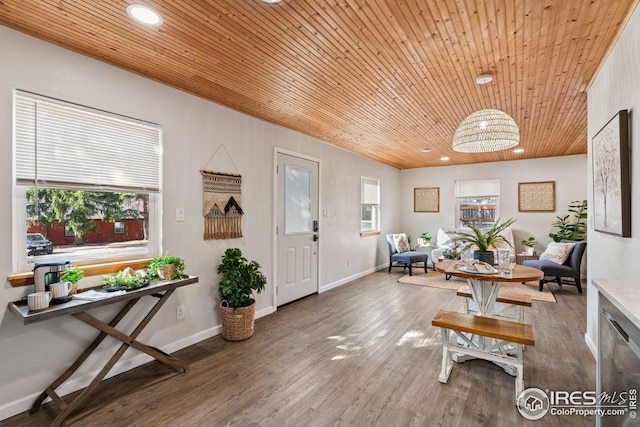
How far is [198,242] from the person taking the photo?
10.00 ft

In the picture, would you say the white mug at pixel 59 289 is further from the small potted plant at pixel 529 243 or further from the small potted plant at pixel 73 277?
the small potted plant at pixel 529 243

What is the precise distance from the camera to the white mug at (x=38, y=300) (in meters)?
1.80

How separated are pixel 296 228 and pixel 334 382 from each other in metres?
2.38

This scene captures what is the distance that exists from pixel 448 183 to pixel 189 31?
22.0ft

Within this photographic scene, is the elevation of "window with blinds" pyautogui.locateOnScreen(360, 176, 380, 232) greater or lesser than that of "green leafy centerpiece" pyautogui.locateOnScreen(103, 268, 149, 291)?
greater

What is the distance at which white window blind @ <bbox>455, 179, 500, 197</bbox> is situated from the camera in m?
6.90

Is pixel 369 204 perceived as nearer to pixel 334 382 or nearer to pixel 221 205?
pixel 221 205

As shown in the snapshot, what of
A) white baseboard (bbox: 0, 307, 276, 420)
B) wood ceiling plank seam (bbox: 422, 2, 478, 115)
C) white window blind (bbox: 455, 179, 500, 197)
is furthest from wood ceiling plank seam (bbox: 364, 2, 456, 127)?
white window blind (bbox: 455, 179, 500, 197)

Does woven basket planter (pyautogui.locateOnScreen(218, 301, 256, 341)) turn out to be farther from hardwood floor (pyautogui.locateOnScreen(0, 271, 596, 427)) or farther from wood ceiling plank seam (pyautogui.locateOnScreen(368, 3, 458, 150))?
wood ceiling plank seam (pyautogui.locateOnScreen(368, 3, 458, 150))

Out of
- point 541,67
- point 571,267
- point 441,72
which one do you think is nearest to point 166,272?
point 441,72

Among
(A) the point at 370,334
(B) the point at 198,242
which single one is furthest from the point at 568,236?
(B) the point at 198,242

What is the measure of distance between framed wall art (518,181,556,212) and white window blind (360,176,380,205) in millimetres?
3065

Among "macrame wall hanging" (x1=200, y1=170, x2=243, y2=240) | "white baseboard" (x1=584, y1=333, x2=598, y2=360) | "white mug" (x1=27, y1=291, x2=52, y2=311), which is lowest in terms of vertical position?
"white baseboard" (x1=584, y1=333, x2=598, y2=360)

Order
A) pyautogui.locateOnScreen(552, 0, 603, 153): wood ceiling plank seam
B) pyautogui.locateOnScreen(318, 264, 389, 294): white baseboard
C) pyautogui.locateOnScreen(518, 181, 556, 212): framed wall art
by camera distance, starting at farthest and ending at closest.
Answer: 1. pyautogui.locateOnScreen(518, 181, 556, 212): framed wall art
2. pyautogui.locateOnScreen(318, 264, 389, 294): white baseboard
3. pyautogui.locateOnScreen(552, 0, 603, 153): wood ceiling plank seam
